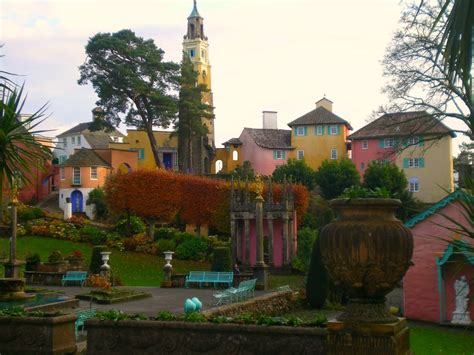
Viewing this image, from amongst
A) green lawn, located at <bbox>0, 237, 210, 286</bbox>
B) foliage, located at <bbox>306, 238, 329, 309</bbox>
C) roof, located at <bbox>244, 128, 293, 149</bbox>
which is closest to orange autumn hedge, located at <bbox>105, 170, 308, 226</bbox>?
green lawn, located at <bbox>0, 237, 210, 286</bbox>

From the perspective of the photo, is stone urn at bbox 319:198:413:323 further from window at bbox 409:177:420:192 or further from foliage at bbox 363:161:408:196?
window at bbox 409:177:420:192

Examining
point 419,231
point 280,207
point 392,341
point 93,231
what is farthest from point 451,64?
point 93,231

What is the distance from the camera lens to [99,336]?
10266 millimetres

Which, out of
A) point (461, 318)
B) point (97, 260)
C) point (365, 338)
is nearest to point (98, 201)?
point (97, 260)

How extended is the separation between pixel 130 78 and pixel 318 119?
82.2 feet

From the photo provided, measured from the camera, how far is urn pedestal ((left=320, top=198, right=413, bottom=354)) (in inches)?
297

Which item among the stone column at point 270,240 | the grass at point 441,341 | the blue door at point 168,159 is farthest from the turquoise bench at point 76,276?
the blue door at point 168,159

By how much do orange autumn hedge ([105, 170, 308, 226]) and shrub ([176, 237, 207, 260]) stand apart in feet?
20.4

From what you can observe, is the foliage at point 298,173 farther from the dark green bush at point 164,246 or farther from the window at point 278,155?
the dark green bush at point 164,246

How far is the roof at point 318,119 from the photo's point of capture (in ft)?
238

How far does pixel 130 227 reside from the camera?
151 feet

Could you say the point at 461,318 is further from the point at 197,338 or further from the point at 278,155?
the point at 278,155

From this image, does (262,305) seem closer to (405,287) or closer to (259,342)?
(405,287)

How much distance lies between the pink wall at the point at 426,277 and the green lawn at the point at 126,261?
44.8 feet
